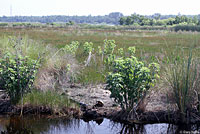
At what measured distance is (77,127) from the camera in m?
7.95

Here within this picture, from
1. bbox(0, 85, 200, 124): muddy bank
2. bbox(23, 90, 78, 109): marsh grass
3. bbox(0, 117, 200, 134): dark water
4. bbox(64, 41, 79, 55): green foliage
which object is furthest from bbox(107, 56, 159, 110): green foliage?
bbox(64, 41, 79, 55): green foliage

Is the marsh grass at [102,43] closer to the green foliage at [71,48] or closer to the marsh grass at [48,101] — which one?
the green foliage at [71,48]

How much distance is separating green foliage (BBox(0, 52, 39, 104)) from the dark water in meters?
0.92

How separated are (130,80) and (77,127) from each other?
1961 mm

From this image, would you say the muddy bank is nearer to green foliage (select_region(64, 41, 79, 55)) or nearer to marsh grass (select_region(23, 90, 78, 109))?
marsh grass (select_region(23, 90, 78, 109))

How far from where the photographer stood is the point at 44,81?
1061 centimetres

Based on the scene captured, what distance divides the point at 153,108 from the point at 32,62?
13.1 ft

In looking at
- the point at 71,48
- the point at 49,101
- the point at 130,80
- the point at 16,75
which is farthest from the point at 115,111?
the point at 71,48

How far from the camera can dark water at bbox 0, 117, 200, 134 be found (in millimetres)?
7625

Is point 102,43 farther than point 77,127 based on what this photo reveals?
Yes

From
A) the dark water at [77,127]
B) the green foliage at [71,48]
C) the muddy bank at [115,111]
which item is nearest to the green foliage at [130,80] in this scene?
the muddy bank at [115,111]

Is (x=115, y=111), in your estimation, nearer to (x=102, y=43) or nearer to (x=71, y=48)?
(x=71, y=48)

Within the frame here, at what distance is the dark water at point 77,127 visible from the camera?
300 inches

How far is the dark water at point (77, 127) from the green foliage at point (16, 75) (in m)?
0.92
